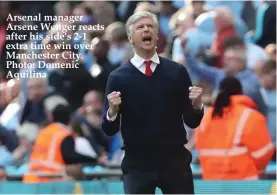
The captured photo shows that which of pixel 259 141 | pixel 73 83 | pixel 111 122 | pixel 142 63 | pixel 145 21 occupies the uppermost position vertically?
pixel 145 21

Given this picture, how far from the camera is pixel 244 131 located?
7750mm

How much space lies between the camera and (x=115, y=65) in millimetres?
8195

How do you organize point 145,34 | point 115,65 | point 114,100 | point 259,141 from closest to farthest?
1. point 114,100
2. point 145,34
3. point 259,141
4. point 115,65

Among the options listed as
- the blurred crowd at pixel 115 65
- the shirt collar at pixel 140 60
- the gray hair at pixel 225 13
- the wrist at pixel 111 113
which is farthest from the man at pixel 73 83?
the wrist at pixel 111 113

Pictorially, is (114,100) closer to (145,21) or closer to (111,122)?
(111,122)

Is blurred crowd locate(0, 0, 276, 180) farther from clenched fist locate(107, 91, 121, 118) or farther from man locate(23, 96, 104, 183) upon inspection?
clenched fist locate(107, 91, 121, 118)

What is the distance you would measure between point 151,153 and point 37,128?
348 cm

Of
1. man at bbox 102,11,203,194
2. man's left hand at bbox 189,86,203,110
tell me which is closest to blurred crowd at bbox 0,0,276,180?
man at bbox 102,11,203,194

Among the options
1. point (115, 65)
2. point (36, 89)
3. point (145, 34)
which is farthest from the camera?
point (36, 89)

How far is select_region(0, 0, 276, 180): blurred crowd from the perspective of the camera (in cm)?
804

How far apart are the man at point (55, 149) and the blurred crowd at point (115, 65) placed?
1 centimetres

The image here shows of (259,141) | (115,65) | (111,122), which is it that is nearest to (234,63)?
(259,141)

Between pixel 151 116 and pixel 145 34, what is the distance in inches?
17.6

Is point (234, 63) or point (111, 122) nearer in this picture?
point (111, 122)
